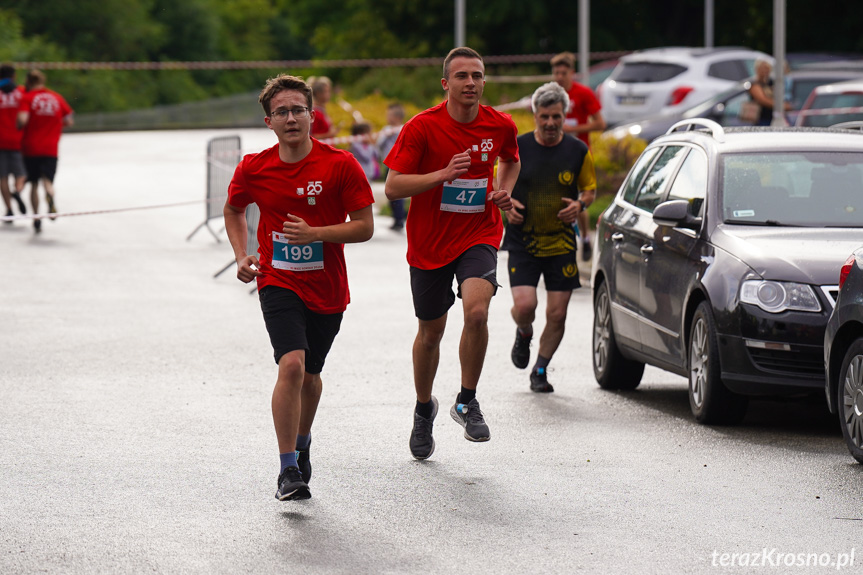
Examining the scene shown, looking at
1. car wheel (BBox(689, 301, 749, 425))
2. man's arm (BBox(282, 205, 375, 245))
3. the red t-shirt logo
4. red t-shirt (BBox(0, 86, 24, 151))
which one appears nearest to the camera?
man's arm (BBox(282, 205, 375, 245))

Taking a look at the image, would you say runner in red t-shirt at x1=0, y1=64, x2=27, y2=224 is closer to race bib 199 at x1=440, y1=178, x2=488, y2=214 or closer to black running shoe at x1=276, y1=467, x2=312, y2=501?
race bib 199 at x1=440, y1=178, x2=488, y2=214

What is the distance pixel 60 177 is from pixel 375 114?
28.6ft

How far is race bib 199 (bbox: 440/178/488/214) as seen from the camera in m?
7.74

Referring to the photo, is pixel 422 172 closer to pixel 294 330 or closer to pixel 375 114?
pixel 294 330

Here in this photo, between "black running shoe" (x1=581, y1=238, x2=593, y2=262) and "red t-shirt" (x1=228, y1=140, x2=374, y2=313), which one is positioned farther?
"black running shoe" (x1=581, y1=238, x2=593, y2=262)

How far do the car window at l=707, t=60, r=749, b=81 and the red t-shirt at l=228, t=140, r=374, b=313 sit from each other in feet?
78.3

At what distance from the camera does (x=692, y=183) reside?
9562 millimetres

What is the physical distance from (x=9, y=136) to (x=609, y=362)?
11984 mm

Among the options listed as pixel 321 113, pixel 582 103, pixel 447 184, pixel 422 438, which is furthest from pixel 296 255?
pixel 321 113

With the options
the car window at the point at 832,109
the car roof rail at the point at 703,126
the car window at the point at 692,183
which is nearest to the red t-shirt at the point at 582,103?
the car roof rail at the point at 703,126

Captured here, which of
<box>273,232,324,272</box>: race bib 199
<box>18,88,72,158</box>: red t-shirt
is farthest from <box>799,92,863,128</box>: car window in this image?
<box>273,232,324,272</box>: race bib 199

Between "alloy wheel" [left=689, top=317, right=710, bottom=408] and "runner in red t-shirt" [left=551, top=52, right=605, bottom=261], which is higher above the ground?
"runner in red t-shirt" [left=551, top=52, right=605, bottom=261]

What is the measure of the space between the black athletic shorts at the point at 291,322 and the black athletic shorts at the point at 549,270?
329 centimetres

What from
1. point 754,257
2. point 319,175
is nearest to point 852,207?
point 754,257
